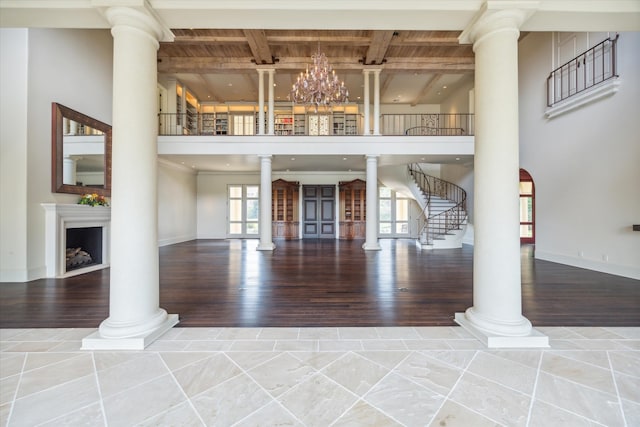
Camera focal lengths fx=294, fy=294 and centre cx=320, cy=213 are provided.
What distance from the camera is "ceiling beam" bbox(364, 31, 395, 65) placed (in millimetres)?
7174

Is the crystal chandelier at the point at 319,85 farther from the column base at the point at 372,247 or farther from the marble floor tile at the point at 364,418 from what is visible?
the marble floor tile at the point at 364,418

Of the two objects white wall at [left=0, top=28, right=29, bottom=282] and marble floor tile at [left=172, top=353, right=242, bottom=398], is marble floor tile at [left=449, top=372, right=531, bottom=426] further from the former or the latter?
white wall at [left=0, top=28, right=29, bottom=282]

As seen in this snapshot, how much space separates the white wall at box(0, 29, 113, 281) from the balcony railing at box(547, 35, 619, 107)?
401 inches

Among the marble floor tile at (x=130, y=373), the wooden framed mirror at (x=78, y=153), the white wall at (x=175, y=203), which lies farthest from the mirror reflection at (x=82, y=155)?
the marble floor tile at (x=130, y=373)

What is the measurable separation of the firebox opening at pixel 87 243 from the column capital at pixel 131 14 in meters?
5.40

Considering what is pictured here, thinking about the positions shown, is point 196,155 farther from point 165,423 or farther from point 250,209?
point 165,423

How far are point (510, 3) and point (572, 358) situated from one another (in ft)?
9.41

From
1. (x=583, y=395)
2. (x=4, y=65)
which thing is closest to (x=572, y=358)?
(x=583, y=395)

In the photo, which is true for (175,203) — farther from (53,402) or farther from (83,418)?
(83,418)

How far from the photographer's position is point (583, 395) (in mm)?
1818

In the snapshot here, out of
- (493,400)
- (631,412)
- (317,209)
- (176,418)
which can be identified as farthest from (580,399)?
(317,209)

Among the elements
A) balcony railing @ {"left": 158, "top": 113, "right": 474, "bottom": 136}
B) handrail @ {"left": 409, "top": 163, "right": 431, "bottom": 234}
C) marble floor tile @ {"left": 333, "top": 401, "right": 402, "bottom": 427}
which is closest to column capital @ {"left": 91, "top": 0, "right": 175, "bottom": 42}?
marble floor tile @ {"left": 333, "top": 401, "right": 402, "bottom": 427}

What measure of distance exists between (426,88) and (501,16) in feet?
32.5

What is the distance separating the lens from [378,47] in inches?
308
